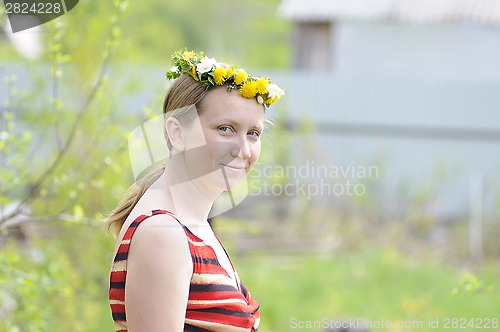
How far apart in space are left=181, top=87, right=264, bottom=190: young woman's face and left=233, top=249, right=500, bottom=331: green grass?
3.42 m

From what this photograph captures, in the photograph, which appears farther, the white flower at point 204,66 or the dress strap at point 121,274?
the white flower at point 204,66

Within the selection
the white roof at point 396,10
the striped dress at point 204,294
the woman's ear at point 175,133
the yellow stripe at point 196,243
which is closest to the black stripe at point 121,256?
the striped dress at point 204,294

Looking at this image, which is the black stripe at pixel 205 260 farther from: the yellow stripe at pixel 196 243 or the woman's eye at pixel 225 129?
the woman's eye at pixel 225 129

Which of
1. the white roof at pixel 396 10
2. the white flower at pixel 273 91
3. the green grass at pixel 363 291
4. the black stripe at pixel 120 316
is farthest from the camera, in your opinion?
the white roof at pixel 396 10

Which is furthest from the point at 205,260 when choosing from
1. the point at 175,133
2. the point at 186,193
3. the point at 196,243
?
the point at 175,133

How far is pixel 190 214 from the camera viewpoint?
4.70 ft

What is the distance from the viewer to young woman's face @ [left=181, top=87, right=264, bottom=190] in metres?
1.41

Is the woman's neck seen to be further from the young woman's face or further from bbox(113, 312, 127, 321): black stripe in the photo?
bbox(113, 312, 127, 321): black stripe

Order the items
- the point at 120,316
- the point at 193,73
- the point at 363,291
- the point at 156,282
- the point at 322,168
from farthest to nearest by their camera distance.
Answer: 1. the point at 322,168
2. the point at 363,291
3. the point at 193,73
4. the point at 120,316
5. the point at 156,282

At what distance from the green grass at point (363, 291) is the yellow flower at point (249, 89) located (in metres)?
3.44

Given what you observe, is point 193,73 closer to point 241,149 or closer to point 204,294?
point 241,149

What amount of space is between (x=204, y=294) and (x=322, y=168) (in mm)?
6777

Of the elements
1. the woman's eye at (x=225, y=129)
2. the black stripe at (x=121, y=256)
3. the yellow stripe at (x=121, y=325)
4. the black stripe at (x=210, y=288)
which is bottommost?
the yellow stripe at (x=121, y=325)

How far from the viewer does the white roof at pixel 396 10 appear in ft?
29.1
